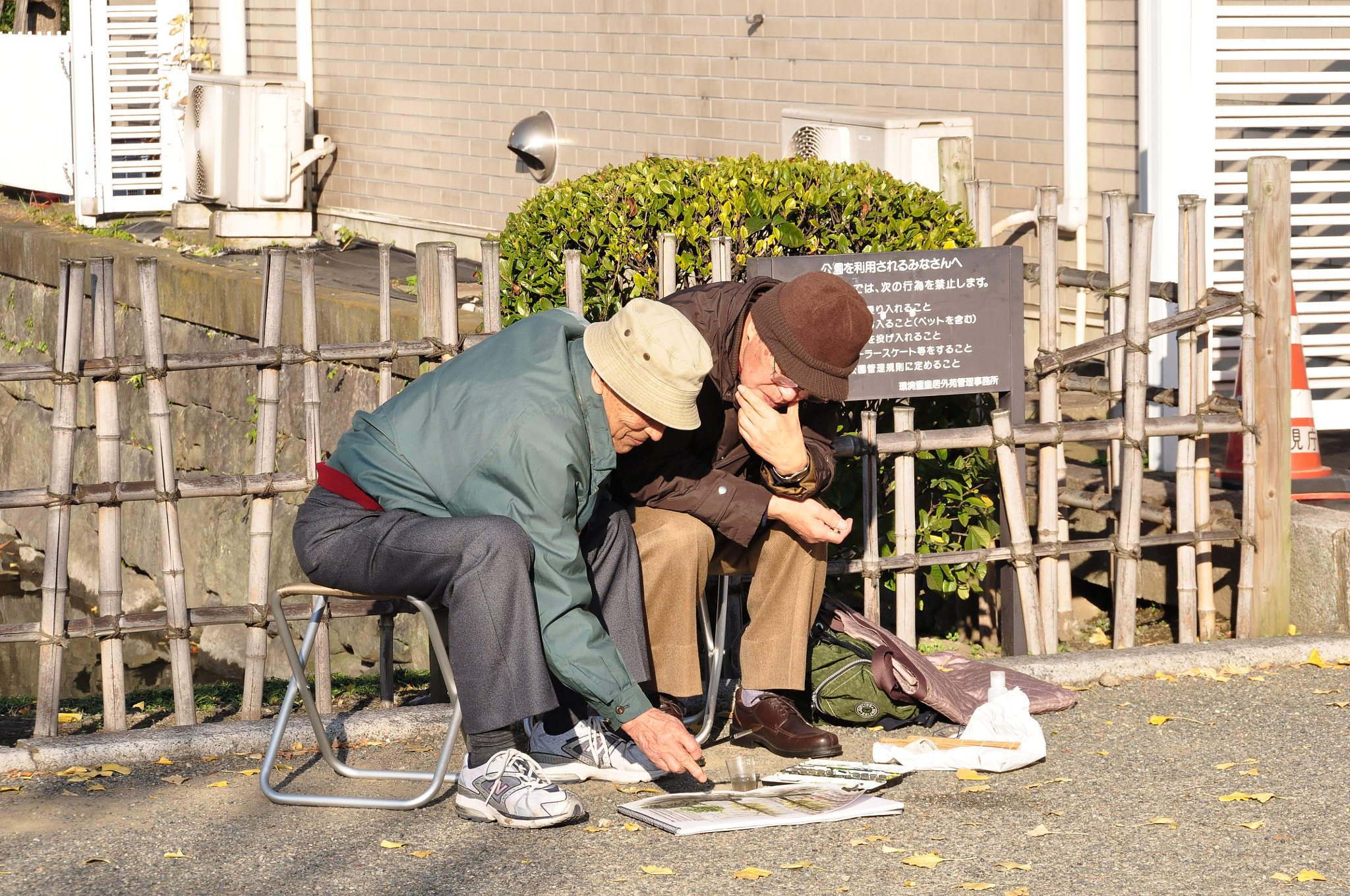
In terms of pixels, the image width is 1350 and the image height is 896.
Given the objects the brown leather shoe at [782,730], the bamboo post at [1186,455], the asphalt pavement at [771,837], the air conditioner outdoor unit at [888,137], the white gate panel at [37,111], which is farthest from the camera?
the white gate panel at [37,111]

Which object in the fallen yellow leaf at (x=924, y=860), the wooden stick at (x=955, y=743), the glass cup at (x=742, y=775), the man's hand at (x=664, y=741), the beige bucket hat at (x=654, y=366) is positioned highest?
the beige bucket hat at (x=654, y=366)

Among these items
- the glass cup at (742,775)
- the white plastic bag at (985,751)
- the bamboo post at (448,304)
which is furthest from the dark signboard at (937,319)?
the glass cup at (742,775)

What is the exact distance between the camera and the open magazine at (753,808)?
3.81 metres

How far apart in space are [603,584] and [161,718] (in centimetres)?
206

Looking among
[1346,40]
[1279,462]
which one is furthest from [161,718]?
[1346,40]

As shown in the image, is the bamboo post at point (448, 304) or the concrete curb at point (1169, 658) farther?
the concrete curb at point (1169, 658)

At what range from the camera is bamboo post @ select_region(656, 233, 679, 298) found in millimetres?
5090

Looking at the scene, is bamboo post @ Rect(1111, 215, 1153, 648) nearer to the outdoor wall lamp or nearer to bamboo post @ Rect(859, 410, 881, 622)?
bamboo post @ Rect(859, 410, 881, 622)

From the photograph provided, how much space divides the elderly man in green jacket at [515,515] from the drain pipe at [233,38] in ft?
38.5

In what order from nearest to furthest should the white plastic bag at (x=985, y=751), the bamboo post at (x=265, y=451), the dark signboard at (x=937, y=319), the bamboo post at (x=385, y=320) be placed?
the white plastic bag at (x=985, y=751)
the bamboo post at (x=265, y=451)
the bamboo post at (x=385, y=320)
the dark signboard at (x=937, y=319)

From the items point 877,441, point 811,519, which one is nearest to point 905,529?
point 877,441

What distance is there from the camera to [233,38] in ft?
48.6

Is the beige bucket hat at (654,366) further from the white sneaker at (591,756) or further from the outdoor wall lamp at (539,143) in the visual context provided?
the outdoor wall lamp at (539,143)

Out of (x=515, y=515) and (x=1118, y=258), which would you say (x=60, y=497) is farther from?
(x=1118, y=258)
